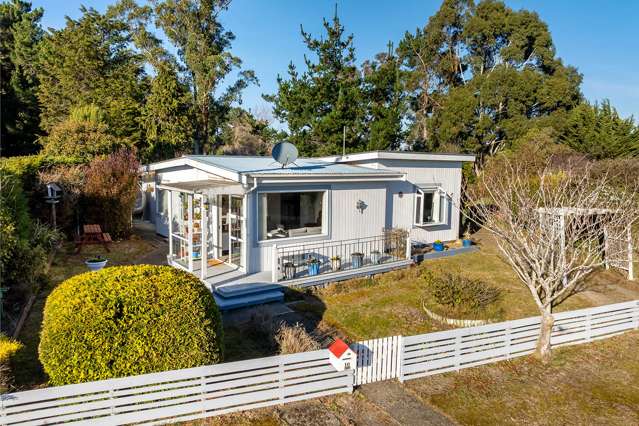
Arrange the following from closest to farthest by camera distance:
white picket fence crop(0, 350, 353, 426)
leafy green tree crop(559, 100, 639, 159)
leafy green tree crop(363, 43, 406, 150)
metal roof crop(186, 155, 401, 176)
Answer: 1. white picket fence crop(0, 350, 353, 426)
2. metal roof crop(186, 155, 401, 176)
3. leafy green tree crop(559, 100, 639, 159)
4. leafy green tree crop(363, 43, 406, 150)

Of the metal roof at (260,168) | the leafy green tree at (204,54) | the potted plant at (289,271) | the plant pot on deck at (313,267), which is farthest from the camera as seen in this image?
the leafy green tree at (204,54)

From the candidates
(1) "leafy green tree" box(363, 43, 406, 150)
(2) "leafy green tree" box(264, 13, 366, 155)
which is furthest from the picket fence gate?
(2) "leafy green tree" box(264, 13, 366, 155)

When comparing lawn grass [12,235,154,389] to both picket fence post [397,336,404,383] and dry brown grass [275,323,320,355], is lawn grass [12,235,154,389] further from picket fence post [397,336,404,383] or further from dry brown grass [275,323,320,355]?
picket fence post [397,336,404,383]

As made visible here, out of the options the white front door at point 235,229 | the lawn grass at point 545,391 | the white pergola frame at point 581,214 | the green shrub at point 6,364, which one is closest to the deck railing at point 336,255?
the white front door at point 235,229

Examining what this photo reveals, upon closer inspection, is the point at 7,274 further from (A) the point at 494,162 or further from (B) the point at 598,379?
(A) the point at 494,162

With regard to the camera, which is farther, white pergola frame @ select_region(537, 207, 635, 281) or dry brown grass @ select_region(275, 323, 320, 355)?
white pergola frame @ select_region(537, 207, 635, 281)

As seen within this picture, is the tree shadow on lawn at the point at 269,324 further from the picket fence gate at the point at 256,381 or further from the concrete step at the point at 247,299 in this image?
the picket fence gate at the point at 256,381
